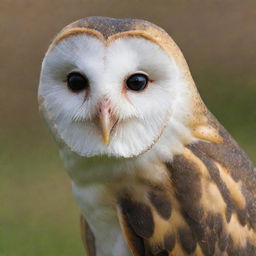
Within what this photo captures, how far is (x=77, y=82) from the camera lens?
1977 millimetres

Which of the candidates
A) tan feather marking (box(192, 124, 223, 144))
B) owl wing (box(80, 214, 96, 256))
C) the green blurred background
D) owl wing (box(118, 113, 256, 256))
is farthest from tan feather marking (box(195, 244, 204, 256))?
the green blurred background

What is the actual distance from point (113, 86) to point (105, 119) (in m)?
0.07

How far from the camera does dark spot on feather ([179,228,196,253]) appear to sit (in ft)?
6.93

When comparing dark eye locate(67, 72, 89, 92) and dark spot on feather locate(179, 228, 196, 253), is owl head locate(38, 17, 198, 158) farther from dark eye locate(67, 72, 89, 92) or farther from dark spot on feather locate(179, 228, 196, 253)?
dark spot on feather locate(179, 228, 196, 253)

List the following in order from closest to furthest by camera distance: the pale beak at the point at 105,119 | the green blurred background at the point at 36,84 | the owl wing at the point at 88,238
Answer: the pale beak at the point at 105,119 → the owl wing at the point at 88,238 → the green blurred background at the point at 36,84

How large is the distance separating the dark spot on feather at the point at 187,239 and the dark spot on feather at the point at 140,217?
66 mm

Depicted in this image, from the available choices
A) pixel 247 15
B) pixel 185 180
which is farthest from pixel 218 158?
pixel 247 15

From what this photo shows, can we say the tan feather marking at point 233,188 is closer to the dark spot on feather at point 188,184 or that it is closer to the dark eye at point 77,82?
the dark spot on feather at point 188,184

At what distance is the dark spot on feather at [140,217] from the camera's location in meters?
2.13

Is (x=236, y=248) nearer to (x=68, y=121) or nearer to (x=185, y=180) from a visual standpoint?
(x=185, y=180)

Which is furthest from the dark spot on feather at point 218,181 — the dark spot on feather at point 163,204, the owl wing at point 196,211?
the dark spot on feather at point 163,204

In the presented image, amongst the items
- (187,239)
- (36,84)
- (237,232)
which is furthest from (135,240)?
(36,84)

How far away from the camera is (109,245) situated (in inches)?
88.5

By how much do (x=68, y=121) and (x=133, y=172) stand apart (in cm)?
19
